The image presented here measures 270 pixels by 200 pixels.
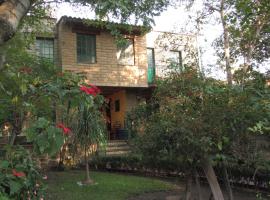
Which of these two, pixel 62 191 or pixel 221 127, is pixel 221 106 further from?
pixel 62 191

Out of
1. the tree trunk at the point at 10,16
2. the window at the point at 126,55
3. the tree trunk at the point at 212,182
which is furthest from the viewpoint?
the window at the point at 126,55

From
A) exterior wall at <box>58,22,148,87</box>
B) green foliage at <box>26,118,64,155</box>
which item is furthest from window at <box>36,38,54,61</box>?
green foliage at <box>26,118,64,155</box>

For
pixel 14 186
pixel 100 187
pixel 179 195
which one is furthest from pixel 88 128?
pixel 14 186

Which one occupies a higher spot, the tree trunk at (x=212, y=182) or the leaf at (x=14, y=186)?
the leaf at (x=14, y=186)

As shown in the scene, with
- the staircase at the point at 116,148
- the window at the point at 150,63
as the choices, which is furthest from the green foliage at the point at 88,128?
the window at the point at 150,63

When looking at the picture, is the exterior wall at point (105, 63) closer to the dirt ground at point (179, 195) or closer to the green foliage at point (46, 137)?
the dirt ground at point (179, 195)

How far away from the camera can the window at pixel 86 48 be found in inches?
755

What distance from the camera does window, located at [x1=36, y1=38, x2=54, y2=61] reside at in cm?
1859

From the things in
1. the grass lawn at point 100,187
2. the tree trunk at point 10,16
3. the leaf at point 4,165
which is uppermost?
the tree trunk at point 10,16

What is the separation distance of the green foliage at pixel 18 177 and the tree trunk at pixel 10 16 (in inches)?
62.7

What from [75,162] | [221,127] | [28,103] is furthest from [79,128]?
[28,103]

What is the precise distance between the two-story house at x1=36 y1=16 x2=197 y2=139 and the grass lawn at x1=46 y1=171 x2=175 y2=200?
20.2 ft

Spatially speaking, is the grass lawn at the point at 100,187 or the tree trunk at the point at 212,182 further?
the grass lawn at the point at 100,187

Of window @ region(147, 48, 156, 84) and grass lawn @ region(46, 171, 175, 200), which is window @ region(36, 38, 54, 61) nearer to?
window @ region(147, 48, 156, 84)
